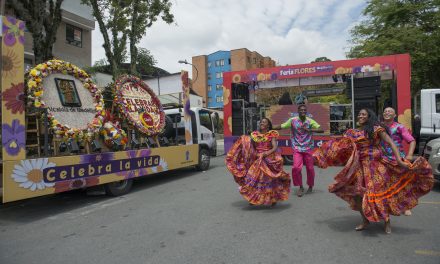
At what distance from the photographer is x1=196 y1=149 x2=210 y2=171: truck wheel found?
1087 cm

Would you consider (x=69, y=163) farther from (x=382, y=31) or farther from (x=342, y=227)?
(x=382, y=31)

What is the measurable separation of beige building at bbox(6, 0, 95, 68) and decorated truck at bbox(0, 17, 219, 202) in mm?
13585

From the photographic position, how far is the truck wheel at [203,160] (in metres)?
10.9

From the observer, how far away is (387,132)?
4.27 meters

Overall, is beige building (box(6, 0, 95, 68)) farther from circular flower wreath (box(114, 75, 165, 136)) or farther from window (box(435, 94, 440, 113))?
window (box(435, 94, 440, 113))

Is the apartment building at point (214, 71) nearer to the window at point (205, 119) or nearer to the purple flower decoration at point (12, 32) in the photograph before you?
the window at point (205, 119)

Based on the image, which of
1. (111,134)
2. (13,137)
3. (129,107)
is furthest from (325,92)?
(13,137)

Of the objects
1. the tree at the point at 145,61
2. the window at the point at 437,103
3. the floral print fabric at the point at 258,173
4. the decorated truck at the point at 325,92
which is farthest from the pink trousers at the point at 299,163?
the tree at the point at 145,61

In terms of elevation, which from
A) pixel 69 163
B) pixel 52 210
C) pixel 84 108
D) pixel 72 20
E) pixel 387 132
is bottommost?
pixel 52 210

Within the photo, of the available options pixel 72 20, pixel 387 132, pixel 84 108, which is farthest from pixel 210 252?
pixel 72 20

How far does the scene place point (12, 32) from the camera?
533cm

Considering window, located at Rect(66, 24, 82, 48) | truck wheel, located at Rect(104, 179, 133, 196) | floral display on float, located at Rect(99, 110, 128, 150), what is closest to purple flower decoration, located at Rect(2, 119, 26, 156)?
floral display on float, located at Rect(99, 110, 128, 150)

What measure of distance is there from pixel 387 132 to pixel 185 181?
19.3 feet

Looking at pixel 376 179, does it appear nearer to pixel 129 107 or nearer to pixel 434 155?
pixel 434 155
